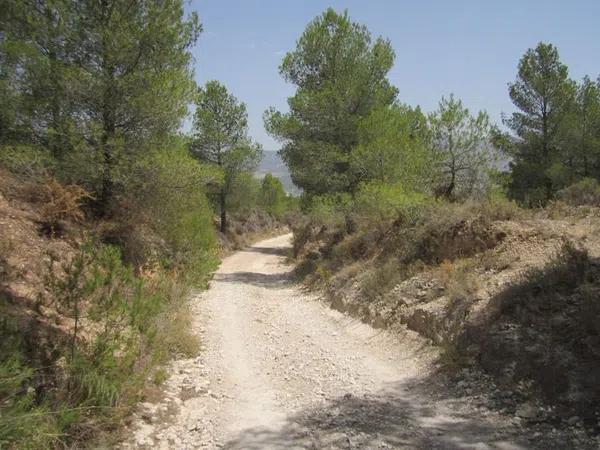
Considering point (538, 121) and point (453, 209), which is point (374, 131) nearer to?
point (453, 209)

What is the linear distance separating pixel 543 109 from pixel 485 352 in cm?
2289

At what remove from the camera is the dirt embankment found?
5.36 metres

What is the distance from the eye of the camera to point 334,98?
18.6m

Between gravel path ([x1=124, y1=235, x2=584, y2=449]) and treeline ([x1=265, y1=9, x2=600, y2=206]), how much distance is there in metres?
6.74

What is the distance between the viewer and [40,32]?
35.9ft

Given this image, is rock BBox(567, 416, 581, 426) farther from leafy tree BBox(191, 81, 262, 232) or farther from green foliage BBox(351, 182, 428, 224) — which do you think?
leafy tree BBox(191, 81, 262, 232)

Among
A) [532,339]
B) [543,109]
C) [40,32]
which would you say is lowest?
[532,339]

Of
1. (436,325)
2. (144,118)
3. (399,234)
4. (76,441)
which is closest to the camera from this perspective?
(76,441)

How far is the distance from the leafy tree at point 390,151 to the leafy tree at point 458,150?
67 cm

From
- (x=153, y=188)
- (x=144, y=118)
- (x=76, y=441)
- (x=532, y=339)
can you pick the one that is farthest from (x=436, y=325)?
(x=144, y=118)

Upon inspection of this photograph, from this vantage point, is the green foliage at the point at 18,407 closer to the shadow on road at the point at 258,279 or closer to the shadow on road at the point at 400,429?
the shadow on road at the point at 400,429

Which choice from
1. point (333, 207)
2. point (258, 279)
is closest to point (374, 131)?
point (333, 207)

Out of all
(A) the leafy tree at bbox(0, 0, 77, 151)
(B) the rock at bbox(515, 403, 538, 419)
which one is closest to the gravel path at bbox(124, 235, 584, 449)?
(B) the rock at bbox(515, 403, 538, 419)

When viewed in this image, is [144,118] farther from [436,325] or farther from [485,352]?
[485,352]
